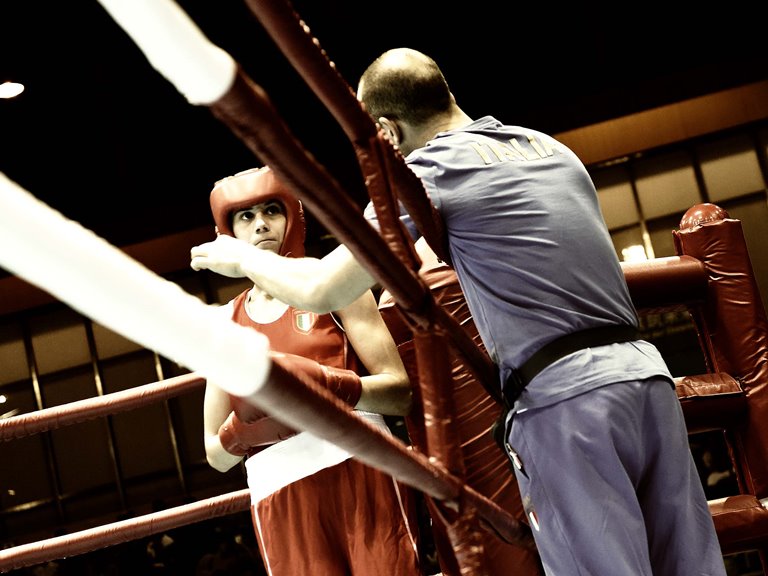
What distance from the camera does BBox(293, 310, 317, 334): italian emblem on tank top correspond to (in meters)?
1.62

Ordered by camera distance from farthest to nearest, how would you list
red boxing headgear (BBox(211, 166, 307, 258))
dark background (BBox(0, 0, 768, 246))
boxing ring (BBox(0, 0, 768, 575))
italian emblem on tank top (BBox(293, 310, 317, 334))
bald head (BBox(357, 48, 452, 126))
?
dark background (BBox(0, 0, 768, 246)) → red boxing headgear (BBox(211, 166, 307, 258)) → italian emblem on tank top (BBox(293, 310, 317, 334)) → bald head (BBox(357, 48, 452, 126)) → boxing ring (BBox(0, 0, 768, 575))

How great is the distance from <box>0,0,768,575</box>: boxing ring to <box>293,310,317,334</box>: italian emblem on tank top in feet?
0.69

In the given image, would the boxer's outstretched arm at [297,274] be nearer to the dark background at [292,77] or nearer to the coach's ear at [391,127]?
the coach's ear at [391,127]

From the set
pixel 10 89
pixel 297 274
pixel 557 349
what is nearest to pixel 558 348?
Result: pixel 557 349

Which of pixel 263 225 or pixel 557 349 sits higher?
pixel 263 225

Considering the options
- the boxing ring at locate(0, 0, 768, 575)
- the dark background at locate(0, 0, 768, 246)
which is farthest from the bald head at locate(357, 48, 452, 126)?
the dark background at locate(0, 0, 768, 246)

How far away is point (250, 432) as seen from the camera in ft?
4.55

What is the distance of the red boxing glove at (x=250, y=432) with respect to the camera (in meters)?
1.38

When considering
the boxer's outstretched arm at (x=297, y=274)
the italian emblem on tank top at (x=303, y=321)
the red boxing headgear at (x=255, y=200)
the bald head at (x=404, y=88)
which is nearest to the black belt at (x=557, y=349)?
the boxer's outstretched arm at (x=297, y=274)

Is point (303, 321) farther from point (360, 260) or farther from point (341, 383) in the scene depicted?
point (360, 260)

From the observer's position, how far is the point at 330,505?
4.92 feet

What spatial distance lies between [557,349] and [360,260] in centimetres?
46

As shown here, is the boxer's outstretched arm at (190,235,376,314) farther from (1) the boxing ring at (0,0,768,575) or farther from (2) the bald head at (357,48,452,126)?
(2) the bald head at (357,48,452,126)

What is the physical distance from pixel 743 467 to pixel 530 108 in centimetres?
510
